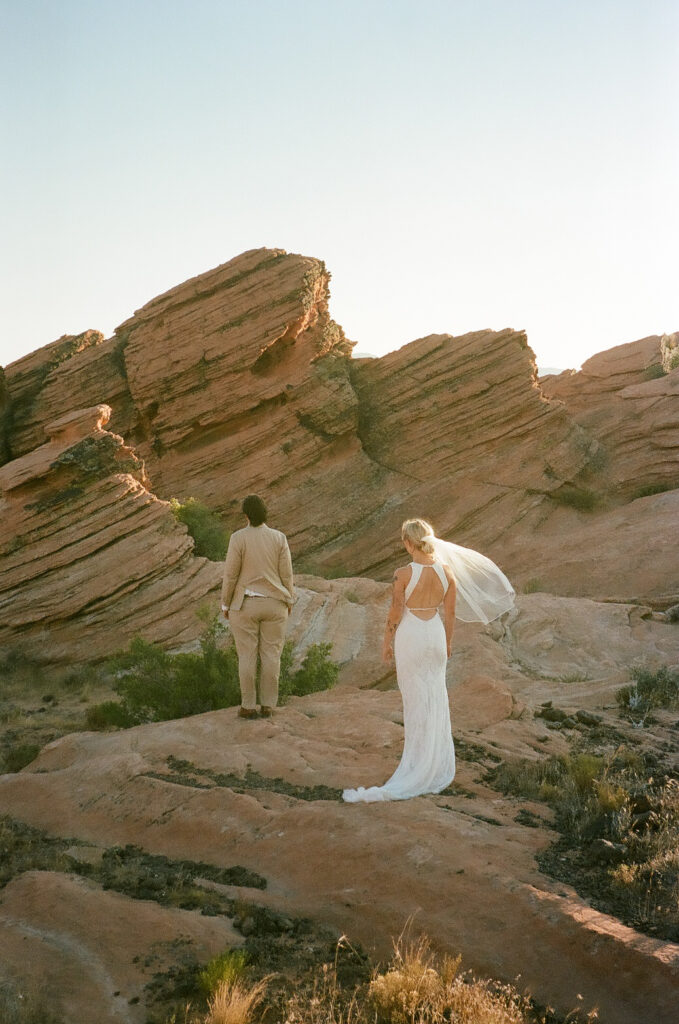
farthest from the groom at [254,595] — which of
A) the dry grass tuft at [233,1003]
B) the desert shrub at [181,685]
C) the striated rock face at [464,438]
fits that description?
the striated rock face at [464,438]

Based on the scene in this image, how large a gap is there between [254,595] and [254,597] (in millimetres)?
21

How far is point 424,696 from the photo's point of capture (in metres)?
6.68

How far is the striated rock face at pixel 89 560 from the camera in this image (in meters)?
15.3

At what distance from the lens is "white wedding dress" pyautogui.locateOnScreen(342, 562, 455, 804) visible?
21.4 feet

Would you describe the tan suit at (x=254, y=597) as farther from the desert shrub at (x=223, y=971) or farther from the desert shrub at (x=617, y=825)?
the desert shrub at (x=223, y=971)

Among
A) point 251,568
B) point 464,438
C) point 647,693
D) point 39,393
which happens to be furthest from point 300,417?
point 251,568

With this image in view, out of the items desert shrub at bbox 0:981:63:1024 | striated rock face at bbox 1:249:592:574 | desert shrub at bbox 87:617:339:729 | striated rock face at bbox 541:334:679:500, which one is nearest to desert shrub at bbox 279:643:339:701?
desert shrub at bbox 87:617:339:729

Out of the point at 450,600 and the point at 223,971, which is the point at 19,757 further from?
the point at 223,971

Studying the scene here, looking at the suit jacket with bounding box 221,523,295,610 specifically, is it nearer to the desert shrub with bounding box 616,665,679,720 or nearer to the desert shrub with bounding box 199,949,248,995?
the desert shrub with bounding box 616,665,679,720

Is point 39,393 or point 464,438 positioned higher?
point 39,393

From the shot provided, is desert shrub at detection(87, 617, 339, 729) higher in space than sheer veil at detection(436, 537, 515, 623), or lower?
lower

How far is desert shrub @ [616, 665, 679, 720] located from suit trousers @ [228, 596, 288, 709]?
12.7 ft

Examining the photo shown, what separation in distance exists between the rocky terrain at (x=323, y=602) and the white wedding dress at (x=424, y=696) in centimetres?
23

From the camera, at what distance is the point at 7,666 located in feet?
48.3
